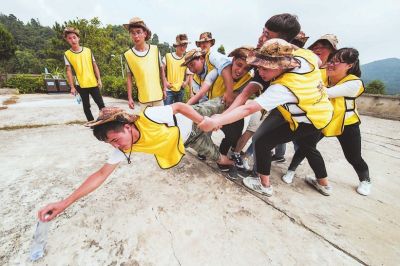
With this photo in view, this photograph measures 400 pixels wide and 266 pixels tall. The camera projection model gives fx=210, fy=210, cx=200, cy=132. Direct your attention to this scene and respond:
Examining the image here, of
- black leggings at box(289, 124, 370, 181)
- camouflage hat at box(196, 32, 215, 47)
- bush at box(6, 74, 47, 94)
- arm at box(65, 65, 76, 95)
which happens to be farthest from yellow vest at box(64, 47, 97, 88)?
bush at box(6, 74, 47, 94)

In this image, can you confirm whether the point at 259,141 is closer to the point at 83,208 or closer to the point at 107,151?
the point at 83,208

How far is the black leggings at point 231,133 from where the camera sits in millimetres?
2508

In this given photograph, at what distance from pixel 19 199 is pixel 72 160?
85 cm

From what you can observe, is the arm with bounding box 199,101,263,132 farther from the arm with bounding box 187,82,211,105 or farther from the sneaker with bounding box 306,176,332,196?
the sneaker with bounding box 306,176,332,196

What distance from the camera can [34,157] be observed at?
288cm

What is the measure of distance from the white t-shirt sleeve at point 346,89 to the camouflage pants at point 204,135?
108 centimetres

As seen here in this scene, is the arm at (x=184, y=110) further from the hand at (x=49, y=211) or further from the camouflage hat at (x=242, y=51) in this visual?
the hand at (x=49, y=211)

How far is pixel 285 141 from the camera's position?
2059mm

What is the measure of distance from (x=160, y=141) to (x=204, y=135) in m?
0.74

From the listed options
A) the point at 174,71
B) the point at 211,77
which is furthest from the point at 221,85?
the point at 174,71

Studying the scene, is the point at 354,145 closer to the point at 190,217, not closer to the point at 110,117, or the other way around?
the point at 190,217

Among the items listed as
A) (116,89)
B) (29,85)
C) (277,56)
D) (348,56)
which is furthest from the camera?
(29,85)

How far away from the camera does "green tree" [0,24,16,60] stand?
26.5 metres

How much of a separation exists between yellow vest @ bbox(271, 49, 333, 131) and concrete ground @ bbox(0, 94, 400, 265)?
2.86ft
